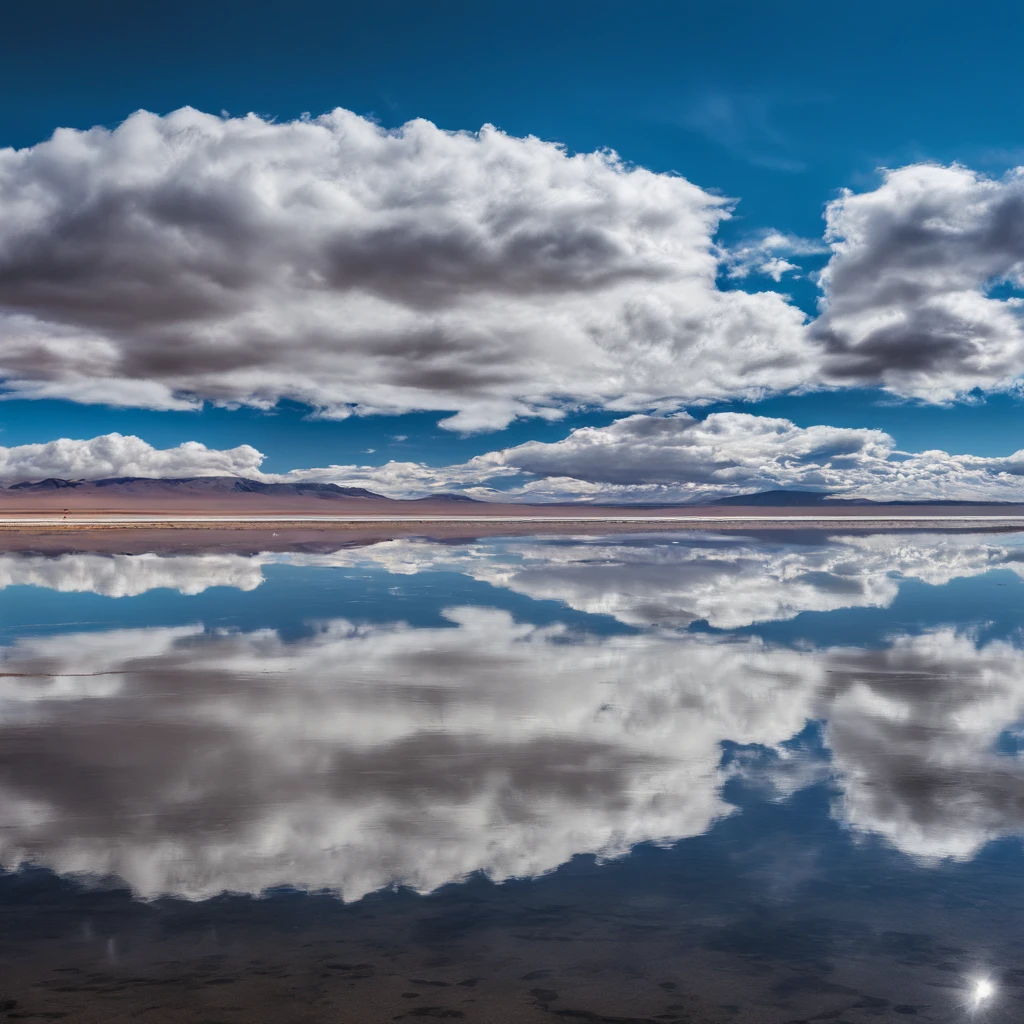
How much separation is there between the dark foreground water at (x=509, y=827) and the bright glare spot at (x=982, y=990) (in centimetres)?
2

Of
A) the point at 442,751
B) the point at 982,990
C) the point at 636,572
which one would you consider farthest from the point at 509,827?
the point at 636,572

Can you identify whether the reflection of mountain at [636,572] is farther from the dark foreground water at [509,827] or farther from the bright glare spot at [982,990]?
the bright glare spot at [982,990]

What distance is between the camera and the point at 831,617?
83.5 ft

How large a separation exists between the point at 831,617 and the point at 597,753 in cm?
1588

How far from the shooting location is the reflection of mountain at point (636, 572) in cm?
2866

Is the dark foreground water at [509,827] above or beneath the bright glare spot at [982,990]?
above

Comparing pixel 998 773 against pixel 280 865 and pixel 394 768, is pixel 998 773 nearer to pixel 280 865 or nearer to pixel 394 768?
pixel 394 768

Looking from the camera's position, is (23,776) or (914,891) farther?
(23,776)

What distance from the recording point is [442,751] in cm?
1196

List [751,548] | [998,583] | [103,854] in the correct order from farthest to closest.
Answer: [751,548] → [998,583] → [103,854]

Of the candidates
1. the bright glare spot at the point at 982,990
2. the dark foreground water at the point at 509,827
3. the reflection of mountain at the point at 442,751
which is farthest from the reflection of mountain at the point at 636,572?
the bright glare spot at the point at 982,990

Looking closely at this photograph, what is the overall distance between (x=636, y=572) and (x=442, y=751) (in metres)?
29.9

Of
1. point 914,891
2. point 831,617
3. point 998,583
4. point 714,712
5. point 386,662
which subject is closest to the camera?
point 914,891

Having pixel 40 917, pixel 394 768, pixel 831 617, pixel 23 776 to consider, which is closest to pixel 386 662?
pixel 394 768
